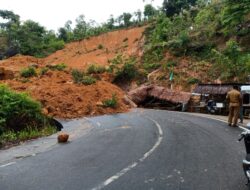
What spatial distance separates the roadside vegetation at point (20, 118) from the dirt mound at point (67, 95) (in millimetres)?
5315

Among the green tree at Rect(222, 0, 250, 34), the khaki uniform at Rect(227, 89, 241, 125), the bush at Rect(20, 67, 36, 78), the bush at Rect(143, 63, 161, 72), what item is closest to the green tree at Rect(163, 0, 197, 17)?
the bush at Rect(143, 63, 161, 72)

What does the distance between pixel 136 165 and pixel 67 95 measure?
21.2 m

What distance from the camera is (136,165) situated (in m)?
8.66

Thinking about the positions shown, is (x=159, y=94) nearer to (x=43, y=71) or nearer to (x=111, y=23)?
(x=43, y=71)

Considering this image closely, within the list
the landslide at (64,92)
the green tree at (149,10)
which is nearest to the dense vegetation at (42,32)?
the green tree at (149,10)

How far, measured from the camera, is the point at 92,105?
28.4 m

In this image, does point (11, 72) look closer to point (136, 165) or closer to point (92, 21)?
point (136, 165)

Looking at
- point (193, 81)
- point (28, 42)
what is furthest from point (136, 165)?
point (28, 42)

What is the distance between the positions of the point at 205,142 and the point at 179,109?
18592mm

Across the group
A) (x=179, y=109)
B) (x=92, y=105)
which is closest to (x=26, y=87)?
(x=92, y=105)

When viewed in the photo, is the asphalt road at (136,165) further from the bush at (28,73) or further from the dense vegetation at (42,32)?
the dense vegetation at (42,32)

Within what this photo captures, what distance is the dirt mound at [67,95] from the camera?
1060 inches

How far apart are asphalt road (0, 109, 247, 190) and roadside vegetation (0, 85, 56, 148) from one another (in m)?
4.84

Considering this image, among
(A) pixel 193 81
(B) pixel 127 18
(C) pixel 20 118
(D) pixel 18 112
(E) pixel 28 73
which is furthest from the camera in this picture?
(B) pixel 127 18
